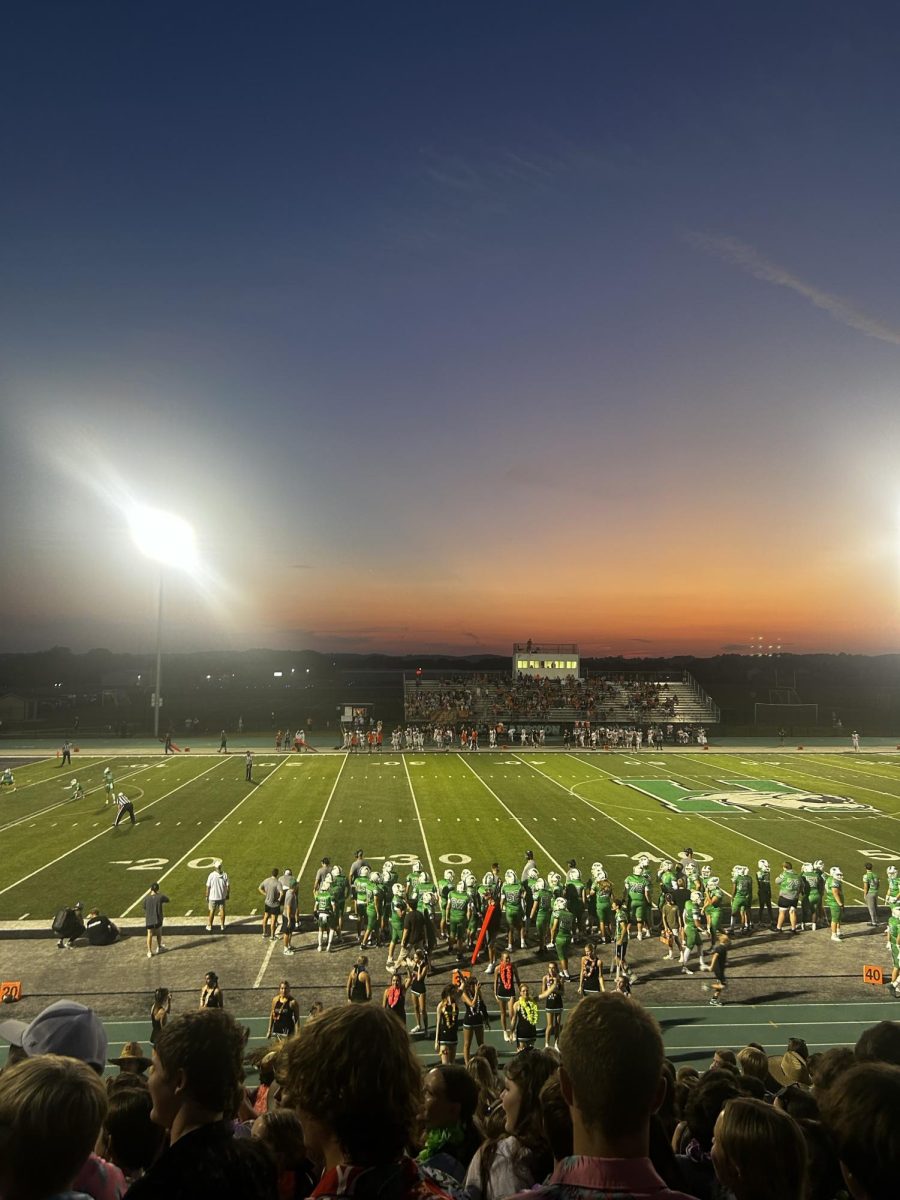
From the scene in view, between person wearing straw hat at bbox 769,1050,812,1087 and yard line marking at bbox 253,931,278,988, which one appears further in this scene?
yard line marking at bbox 253,931,278,988

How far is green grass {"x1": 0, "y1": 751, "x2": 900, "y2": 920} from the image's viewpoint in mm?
20688

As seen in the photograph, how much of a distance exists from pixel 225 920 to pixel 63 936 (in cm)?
308

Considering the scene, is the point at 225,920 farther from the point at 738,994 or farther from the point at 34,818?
the point at 34,818

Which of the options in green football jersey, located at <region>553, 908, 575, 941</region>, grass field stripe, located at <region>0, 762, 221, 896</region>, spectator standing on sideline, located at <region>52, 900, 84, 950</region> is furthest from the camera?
grass field stripe, located at <region>0, 762, 221, 896</region>

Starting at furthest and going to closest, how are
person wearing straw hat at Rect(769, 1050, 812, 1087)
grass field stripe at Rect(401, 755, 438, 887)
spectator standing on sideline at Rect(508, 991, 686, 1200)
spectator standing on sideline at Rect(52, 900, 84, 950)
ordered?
grass field stripe at Rect(401, 755, 438, 887), spectator standing on sideline at Rect(52, 900, 84, 950), person wearing straw hat at Rect(769, 1050, 812, 1087), spectator standing on sideline at Rect(508, 991, 686, 1200)

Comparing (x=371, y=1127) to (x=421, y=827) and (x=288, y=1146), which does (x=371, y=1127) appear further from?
(x=421, y=827)

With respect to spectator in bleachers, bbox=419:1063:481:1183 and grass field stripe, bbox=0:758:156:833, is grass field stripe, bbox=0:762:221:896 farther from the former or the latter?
spectator in bleachers, bbox=419:1063:481:1183

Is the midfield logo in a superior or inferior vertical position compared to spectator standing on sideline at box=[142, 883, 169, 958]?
inferior

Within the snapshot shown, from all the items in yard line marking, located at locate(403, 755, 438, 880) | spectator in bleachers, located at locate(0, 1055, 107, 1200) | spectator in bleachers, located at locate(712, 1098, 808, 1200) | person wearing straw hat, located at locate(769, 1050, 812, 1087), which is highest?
spectator in bleachers, located at locate(0, 1055, 107, 1200)

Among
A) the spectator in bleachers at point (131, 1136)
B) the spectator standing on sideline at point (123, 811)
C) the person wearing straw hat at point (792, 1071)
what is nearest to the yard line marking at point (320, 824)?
the spectator standing on sideline at point (123, 811)

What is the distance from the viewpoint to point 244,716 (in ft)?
215

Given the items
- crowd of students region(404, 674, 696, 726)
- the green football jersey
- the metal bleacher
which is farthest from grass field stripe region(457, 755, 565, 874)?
crowd of students region(404, 674, 696, 726)

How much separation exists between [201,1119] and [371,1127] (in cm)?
108

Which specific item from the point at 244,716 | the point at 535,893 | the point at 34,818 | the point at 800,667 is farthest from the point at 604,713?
the point at 800,667
